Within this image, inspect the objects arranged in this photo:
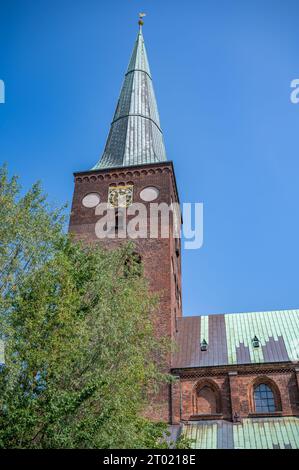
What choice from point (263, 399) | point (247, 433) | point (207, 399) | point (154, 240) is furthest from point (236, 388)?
point (154, 240)

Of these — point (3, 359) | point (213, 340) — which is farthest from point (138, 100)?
point (3, 359)

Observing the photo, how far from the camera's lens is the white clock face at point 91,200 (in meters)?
30.5

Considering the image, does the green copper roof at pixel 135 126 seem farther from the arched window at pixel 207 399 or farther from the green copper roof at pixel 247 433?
the green copper roof at pixel 247 433

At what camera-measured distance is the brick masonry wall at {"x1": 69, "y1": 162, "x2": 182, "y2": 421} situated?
25.3 meters

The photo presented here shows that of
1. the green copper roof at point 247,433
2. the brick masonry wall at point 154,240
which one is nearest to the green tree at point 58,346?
the green copper roof at point 247,433

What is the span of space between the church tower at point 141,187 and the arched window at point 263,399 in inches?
175

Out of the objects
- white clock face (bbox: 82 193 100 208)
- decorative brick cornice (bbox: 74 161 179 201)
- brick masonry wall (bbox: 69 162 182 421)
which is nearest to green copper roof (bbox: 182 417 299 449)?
brick masonry wall (bbox: 69 162 182 421)

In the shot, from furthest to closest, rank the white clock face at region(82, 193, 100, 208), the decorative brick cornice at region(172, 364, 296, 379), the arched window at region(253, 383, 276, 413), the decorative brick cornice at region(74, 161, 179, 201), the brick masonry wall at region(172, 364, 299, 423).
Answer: the decorative brick cornice at region(74, 161, 179, 201) < the white clock face at region(82, 193, 100, 208) < the decorative brick cornice at region(172, 364, 296, 379) < the arched window at region(253, 383, 276, 413) < the brick masonry wall at region(172, 364, 299, 423)

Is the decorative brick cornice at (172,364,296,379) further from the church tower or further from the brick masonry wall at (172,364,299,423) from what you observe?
the church tower

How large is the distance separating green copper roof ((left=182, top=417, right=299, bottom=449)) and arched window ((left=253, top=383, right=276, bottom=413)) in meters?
0.73

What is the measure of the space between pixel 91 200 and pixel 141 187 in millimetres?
3288

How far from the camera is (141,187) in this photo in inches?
1207
